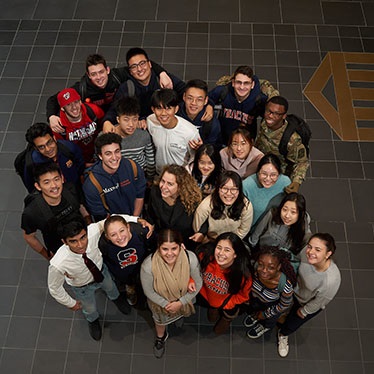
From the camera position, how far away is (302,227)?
4012mm

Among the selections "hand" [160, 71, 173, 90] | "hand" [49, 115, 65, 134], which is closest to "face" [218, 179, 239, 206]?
"hand" [160, 71, 173, 90]

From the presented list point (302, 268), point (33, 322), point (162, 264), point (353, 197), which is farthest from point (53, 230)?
point (353, 197)

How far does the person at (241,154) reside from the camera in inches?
164

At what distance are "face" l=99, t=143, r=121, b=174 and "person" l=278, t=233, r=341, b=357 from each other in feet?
5.89

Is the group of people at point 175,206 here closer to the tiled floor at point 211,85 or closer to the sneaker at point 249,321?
the sneaker at point 249,321

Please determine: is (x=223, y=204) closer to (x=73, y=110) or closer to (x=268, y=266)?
(x=268, y=266)

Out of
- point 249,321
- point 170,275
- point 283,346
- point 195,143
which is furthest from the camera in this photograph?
point 249,321

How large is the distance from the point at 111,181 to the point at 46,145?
0.68 metres

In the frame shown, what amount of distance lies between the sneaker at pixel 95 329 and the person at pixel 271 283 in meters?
1.60

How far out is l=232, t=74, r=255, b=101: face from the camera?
14.7ft

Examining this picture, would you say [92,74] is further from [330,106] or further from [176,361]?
[330,106]

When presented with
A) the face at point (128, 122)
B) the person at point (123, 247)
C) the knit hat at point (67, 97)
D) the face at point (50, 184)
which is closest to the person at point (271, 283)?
the person at point (123, 247)

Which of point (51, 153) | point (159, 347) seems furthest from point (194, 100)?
point (159, 347)

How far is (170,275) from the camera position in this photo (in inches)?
146
